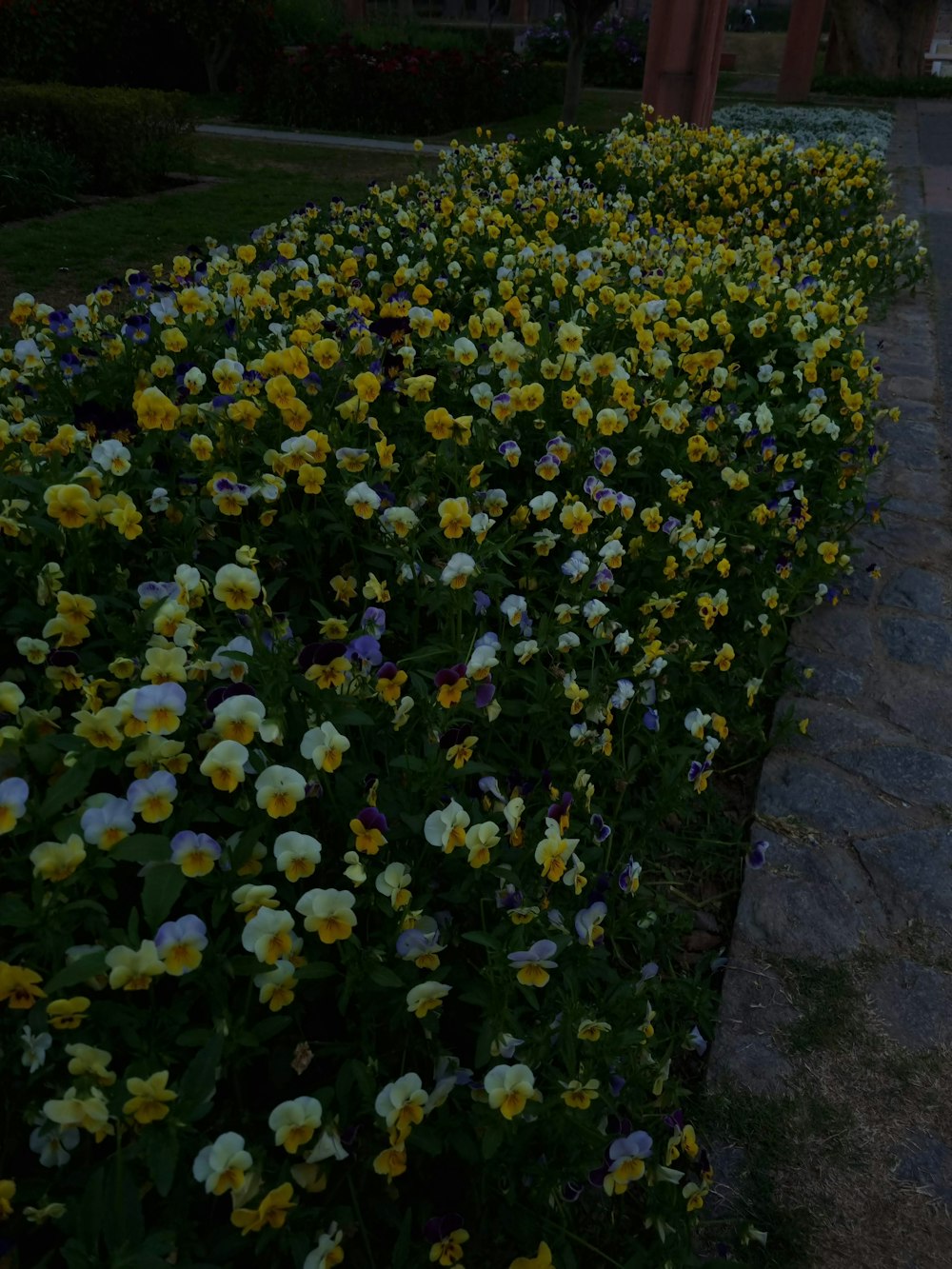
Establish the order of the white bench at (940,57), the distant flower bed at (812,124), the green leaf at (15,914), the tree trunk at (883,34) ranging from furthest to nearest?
the white bench at (940,57), the tree trunk at (883,34), the distant flower bed at (812,124), the green leaf at (15,914)

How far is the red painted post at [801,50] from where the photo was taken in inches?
772

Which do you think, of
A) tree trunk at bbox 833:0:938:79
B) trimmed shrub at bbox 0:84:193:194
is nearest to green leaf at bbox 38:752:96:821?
trimmed shrub at bbox 0:84:193:194

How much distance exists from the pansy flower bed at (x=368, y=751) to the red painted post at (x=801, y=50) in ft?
63.8

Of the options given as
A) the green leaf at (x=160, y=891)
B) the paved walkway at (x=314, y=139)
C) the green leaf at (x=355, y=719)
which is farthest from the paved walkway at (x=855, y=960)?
the paved walkway at (x=314, y=139)

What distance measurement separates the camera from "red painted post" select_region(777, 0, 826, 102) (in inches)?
772

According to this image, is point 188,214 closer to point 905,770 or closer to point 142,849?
point 905,770

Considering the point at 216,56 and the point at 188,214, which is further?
the point at 216,56

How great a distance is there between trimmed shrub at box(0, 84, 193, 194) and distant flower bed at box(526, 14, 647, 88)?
14.3 meters

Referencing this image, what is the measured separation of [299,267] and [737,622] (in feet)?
6.75

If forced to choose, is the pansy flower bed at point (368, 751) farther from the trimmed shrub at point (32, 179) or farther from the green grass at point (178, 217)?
the trimmed shrub at point (32, 179)

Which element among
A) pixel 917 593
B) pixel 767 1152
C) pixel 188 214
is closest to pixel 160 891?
pixel 767 1152

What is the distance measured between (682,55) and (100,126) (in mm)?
5879

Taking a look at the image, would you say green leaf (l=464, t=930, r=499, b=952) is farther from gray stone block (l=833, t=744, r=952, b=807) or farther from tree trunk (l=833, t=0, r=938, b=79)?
tree trunk (l=833, t=0, r=938, b=79)

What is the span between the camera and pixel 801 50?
784 inches
